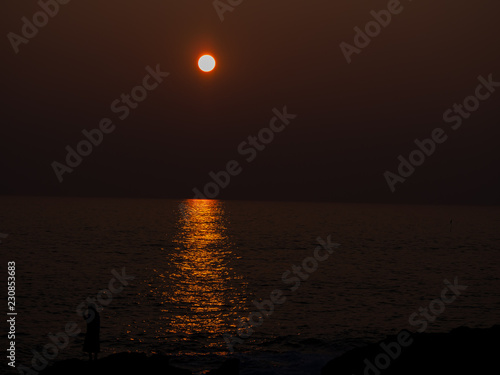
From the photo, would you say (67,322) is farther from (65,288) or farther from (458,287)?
(458,287)

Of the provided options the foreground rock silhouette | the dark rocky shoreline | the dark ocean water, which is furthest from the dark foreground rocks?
the dark ocean water

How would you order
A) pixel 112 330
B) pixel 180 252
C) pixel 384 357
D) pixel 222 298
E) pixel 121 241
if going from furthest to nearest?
pixel 121 241, pixel 180 252, pixel 222 298, pixel 112 330, pixel 384 357

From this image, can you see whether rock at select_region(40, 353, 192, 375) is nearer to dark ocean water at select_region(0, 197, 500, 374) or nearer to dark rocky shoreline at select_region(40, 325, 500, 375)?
dark rocky shoreline at select_region(40, 325, 500, 375)

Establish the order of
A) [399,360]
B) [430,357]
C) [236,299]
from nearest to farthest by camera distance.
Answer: [430,357]
[399,360]
[236,299]

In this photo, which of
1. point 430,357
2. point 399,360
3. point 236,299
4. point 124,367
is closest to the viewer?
point 124,367

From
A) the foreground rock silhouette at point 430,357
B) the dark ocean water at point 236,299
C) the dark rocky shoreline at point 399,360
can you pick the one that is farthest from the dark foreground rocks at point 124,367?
the dark ocean water at point 236,299

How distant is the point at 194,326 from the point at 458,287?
100ft

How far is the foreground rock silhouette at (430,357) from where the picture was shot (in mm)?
21062

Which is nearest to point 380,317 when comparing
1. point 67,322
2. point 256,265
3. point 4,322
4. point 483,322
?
point 483,322

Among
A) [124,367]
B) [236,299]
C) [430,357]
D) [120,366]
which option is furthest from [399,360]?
[236,299]

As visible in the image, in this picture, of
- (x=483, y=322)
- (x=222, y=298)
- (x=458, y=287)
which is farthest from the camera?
(x=458, y=287)

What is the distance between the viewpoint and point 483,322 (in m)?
37.1

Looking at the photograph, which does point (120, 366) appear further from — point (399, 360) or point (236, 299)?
point (236, 299)

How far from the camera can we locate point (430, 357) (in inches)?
862
